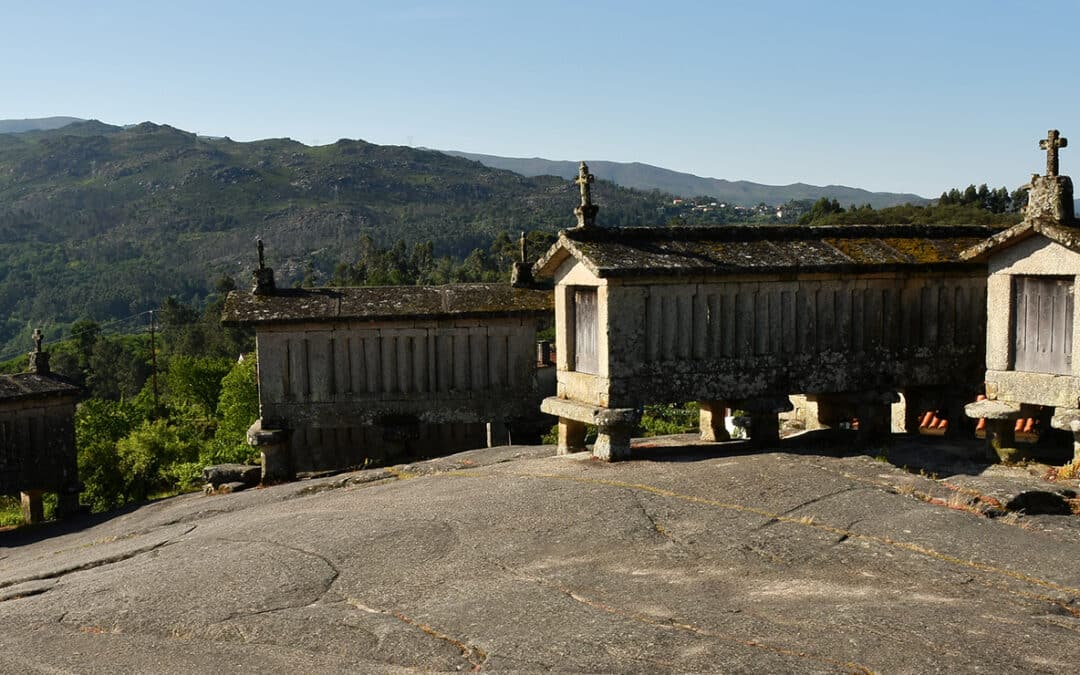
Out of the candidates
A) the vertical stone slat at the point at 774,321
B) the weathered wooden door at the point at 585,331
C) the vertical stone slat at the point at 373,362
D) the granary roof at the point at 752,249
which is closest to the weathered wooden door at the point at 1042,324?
the granary roof at the point at 752,249

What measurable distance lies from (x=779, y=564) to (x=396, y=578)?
3.57m

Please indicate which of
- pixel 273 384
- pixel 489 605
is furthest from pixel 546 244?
pixel 489 605

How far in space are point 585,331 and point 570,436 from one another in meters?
1.70

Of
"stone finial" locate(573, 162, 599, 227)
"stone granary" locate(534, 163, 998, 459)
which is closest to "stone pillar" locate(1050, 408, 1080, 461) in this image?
"stone granary" locate(534, 163, 998, 459)

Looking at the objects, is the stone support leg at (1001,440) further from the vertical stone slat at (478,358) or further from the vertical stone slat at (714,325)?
the vertical stone slat at (478,358)

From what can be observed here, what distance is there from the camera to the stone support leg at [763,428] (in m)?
14.4

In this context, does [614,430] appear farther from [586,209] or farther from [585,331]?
[586,209]

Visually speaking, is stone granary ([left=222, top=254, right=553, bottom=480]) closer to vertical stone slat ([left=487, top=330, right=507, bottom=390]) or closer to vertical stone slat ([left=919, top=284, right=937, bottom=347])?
vertical stone slat ([left=487, top=330, right=507, bottom=390])

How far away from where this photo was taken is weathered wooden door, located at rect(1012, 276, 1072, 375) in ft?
41.3

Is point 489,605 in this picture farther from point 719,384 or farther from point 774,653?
point 719,384

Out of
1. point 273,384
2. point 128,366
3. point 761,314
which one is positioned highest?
point 761,314

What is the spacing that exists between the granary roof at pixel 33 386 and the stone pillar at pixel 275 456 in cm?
393

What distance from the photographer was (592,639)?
7656mm

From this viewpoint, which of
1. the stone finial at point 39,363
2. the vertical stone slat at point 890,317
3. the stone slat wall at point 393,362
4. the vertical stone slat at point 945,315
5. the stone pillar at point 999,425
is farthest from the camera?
the stone finial at point 39,363
